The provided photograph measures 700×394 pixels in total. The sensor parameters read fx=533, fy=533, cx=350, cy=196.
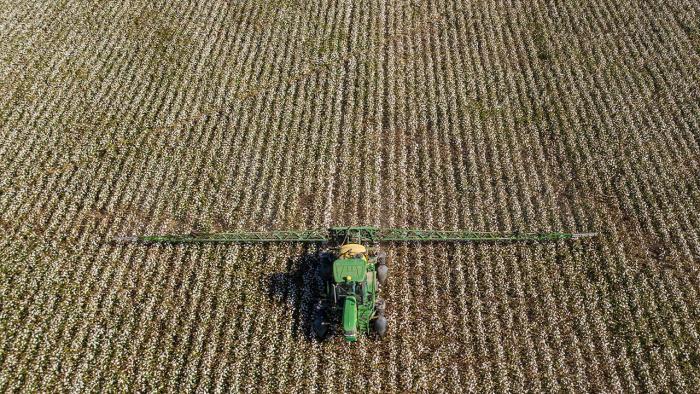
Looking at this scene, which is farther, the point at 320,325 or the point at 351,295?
the point at 320,325

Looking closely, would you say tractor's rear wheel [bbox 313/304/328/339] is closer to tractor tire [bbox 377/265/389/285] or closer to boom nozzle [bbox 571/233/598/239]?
tractor tire [bbox 377/265/389/285]

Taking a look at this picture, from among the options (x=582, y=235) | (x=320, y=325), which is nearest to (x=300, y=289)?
(x=320, y=325)

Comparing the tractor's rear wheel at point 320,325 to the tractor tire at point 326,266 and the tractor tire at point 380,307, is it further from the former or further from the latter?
the tractor tire at point 380,307

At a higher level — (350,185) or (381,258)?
(350,185)

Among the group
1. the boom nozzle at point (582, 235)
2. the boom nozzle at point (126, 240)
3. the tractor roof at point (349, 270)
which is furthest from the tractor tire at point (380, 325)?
the boom nozzle at point (126, 240)

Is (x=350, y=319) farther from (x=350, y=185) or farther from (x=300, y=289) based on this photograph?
(x=350, y=185)

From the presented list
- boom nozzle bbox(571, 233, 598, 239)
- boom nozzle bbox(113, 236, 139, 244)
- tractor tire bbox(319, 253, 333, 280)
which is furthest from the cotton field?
tractor tire bbox(319, 253, 333, 280)
